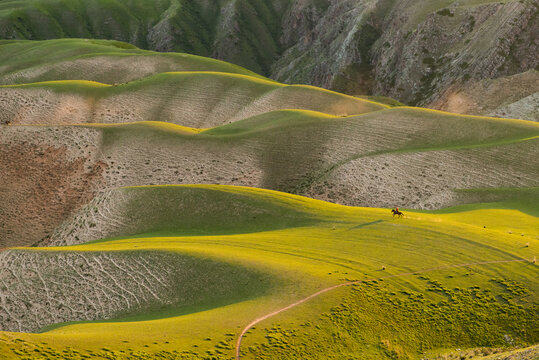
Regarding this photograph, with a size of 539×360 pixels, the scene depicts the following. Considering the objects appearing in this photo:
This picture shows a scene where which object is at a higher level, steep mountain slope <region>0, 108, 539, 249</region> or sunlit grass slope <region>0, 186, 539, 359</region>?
steep mountain slope <region>0, 108, 539, 249</region>

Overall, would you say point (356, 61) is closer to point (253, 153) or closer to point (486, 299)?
point (253, 153)

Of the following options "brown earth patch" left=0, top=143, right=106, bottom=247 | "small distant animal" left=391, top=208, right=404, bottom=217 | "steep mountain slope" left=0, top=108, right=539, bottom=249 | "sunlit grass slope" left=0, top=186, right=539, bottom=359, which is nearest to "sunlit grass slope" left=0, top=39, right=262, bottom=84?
"steep mountain slope" left=0, top=108, right=539, bottom=249

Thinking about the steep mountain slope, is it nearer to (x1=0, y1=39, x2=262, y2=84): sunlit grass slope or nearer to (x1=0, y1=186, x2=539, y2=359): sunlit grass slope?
(x1=0, y1=186, x2=539, y2=359): sunlit grass slope

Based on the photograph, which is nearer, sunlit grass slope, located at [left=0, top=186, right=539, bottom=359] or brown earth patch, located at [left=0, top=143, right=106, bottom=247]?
sunlit grass slope, located at [left=0, top=186, right=539, bottom=359]

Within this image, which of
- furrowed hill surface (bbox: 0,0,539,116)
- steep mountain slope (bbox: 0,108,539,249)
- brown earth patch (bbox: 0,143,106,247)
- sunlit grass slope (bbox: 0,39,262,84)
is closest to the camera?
brown earth patch (bbox: 0,143,106,247)

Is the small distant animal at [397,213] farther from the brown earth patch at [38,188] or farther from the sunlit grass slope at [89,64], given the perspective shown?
the sunlit grass slope at [89,64]

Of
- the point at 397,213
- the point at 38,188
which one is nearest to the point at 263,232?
the point at 397,213

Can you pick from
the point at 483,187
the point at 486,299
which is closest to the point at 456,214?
the point at 483,187

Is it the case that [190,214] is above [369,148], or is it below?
below
